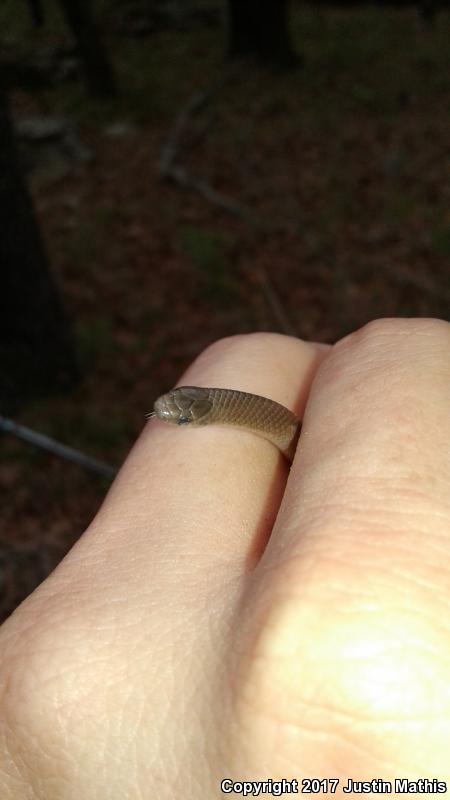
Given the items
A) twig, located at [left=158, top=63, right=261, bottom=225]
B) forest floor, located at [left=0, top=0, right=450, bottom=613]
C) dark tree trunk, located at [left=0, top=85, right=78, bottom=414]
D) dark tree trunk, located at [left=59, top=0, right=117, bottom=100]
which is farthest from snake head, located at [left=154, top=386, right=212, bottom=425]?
dark tree trunk, located at [left=59, top=0, right=117, bottom=100]

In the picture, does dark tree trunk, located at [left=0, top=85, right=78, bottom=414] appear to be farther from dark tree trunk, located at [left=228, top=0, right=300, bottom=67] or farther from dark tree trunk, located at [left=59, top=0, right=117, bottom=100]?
dark tree trunk, located at [left=228, top=0, right=300, bottom=67]

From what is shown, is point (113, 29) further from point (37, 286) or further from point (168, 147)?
point (37, 286)

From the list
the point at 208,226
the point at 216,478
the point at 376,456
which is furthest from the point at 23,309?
the point at 376,456

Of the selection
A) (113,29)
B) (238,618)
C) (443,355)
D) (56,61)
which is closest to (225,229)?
(56,61)

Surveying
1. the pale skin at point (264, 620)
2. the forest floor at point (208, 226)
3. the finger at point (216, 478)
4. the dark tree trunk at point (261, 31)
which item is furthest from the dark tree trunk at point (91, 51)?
the pale skin at point (264, 620)

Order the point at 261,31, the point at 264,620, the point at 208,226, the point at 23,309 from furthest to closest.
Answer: the point at 261,31
the point at 208,226
the point at 23,309
the point at 264,620

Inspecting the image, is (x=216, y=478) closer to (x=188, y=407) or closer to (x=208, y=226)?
(x=188, y=407)
